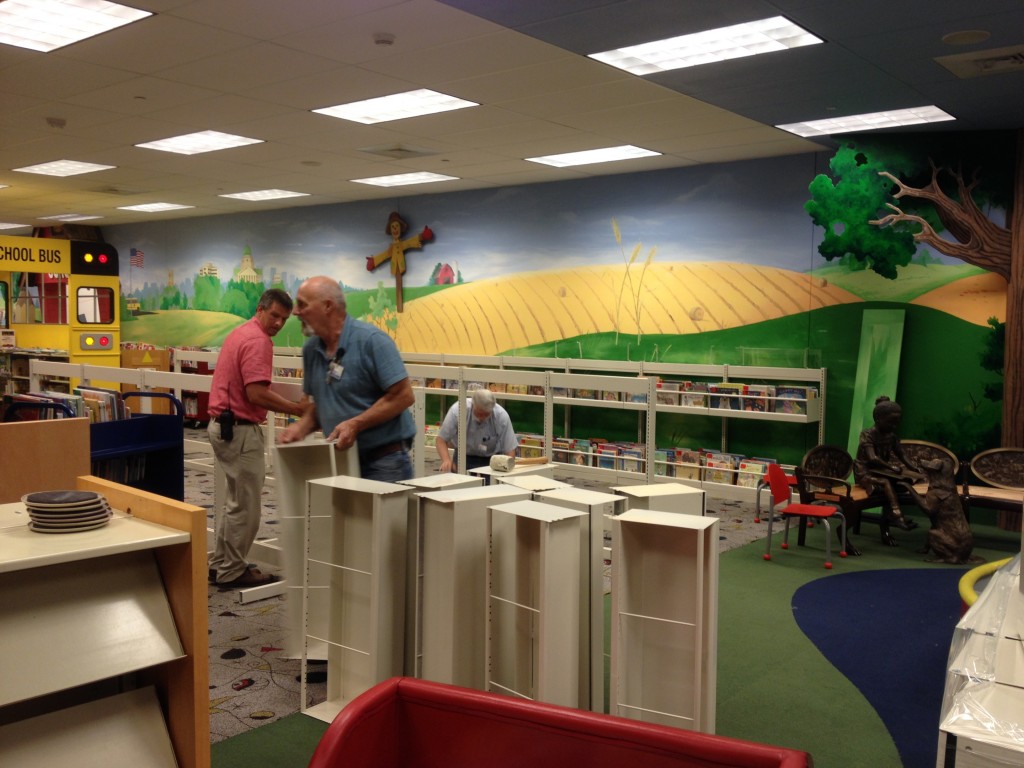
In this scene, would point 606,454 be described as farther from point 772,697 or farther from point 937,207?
point 772,697

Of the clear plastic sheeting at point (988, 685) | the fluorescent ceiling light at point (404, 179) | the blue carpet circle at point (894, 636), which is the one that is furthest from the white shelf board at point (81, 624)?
the fluorescent ceiling light at point (404, 179)

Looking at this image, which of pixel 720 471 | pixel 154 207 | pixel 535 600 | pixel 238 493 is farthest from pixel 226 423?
pixel 154 207

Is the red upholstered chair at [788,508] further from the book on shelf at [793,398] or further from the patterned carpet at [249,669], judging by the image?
the patterned carpet at [249,669]

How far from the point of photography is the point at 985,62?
552cm

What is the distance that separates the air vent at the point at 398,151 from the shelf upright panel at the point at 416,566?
5.58 m

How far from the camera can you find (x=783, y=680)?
4.18 metres

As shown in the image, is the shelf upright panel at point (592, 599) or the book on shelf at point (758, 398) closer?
the shelf upright panel at point (592, 599)

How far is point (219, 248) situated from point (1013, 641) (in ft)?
49.3

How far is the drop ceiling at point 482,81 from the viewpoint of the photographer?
186 inches

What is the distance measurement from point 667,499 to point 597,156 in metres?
6.38

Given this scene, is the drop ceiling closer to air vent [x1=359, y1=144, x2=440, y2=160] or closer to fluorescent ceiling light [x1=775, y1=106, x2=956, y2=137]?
air vent [x1=359, y1=144, x2=440, y2=160]

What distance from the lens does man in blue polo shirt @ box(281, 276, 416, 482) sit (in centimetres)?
404

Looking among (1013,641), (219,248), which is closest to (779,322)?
(1013,641)

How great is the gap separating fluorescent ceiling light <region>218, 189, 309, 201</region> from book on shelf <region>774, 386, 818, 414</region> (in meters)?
7.12
